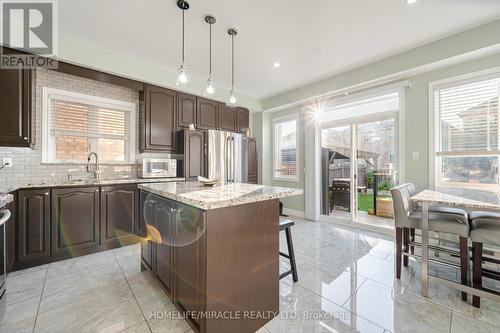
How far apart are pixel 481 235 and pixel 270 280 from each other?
1832 mm

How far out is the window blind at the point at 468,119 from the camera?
8.32ft

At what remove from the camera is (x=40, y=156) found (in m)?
2.84

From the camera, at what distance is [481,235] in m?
1.71

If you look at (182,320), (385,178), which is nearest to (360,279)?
(182,320)

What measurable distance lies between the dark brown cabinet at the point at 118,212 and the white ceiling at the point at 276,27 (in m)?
2.09

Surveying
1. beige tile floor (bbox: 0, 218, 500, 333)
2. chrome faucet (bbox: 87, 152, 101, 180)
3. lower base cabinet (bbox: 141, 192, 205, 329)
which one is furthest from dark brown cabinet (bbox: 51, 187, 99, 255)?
lower base cabinet (bbox: 141, 192, 205, 329)

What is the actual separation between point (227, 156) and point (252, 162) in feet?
2.59

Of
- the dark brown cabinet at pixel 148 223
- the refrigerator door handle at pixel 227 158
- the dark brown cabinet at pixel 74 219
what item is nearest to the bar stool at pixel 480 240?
the dark brown cabinet at pixel 148 223

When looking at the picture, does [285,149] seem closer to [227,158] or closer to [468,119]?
[227,158]

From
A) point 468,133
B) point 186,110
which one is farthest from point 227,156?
point 468,133

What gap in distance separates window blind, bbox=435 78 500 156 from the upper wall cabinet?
424cm

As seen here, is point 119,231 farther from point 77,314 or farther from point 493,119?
point 493,119

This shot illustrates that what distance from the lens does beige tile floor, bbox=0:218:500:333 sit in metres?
1.53

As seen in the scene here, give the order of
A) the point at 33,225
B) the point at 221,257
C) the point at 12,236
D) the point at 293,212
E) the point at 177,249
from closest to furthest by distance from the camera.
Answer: the point at 221,257 → the point at 177,249 → the point at 12,236 → the point at 33,225 → the point at 293,212
